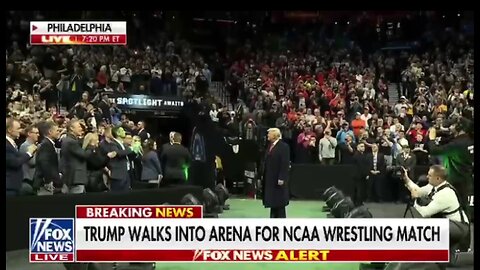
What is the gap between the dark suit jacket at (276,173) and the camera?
4.90m

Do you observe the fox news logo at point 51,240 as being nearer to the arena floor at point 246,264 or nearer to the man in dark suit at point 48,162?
the arena floor at point 246,264

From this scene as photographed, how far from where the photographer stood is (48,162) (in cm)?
472

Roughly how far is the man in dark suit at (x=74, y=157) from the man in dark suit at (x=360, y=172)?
1.74 meters

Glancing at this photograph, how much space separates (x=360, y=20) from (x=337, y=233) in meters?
1.24

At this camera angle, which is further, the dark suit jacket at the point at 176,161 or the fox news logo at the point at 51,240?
the dark suit jacket at the point at 176,161

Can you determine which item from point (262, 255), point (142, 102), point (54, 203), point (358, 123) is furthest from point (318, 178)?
point (54, 203)

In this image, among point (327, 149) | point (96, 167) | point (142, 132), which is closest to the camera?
point (142, 132)

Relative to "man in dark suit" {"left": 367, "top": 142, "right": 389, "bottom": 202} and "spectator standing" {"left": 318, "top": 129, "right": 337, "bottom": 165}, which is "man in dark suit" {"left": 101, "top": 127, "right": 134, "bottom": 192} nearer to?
"spectator standing" {"left": 318, "top": 129, "right": 337, "bottom": 165}

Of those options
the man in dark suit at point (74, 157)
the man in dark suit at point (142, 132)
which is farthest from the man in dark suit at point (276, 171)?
the man in dark suit at point (74, 157)

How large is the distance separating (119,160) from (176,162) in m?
0.36

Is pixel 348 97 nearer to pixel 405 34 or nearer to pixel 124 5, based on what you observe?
pixel 405 34

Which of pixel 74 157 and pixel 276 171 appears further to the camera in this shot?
pixel 276 171

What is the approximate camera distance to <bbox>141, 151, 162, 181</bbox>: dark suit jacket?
4.92m

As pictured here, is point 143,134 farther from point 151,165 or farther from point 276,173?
point 276,173
